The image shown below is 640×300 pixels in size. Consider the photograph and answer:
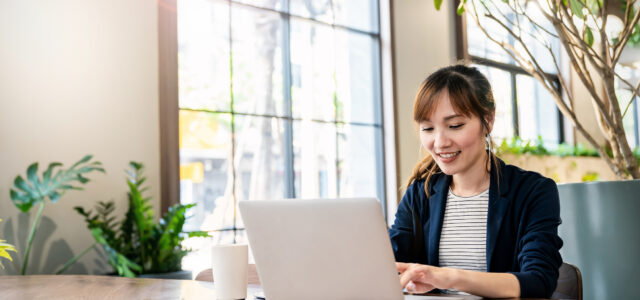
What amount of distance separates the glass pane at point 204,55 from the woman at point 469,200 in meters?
2.34

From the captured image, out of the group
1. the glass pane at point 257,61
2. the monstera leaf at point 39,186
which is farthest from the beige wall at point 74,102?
the glass pane at point 257,61

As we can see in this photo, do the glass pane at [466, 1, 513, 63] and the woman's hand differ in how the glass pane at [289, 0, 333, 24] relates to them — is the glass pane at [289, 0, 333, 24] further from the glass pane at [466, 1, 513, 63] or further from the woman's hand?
the woman's hand

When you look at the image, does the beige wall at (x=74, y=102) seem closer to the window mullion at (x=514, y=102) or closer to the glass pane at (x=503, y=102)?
the glass pane at (x=503, y=102)

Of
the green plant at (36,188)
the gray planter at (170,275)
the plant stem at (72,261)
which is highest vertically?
the green plant at (36,188)

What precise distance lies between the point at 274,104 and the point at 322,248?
3.34 m

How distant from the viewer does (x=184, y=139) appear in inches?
142

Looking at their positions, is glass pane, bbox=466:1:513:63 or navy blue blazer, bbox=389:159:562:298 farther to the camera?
glass pane, bbox=466:1:513:63

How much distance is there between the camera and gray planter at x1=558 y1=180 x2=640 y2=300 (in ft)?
6.19

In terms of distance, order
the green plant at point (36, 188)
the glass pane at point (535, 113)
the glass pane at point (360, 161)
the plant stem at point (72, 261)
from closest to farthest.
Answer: the green plant at point (36, 188)
the plant stem at point (72, 261)
the glass pane at point (360, 161)
the glass pane at point (535, 113)

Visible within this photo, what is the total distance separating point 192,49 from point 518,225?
2.75 metres

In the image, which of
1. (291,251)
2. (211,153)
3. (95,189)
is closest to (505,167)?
(291,251)

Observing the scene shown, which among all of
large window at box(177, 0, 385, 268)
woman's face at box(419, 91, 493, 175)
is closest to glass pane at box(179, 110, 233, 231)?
large window at box(177, 0, 385, 268)

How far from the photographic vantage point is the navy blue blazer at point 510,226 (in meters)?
1.21

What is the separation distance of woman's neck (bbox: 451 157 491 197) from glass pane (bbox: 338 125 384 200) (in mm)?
2953
